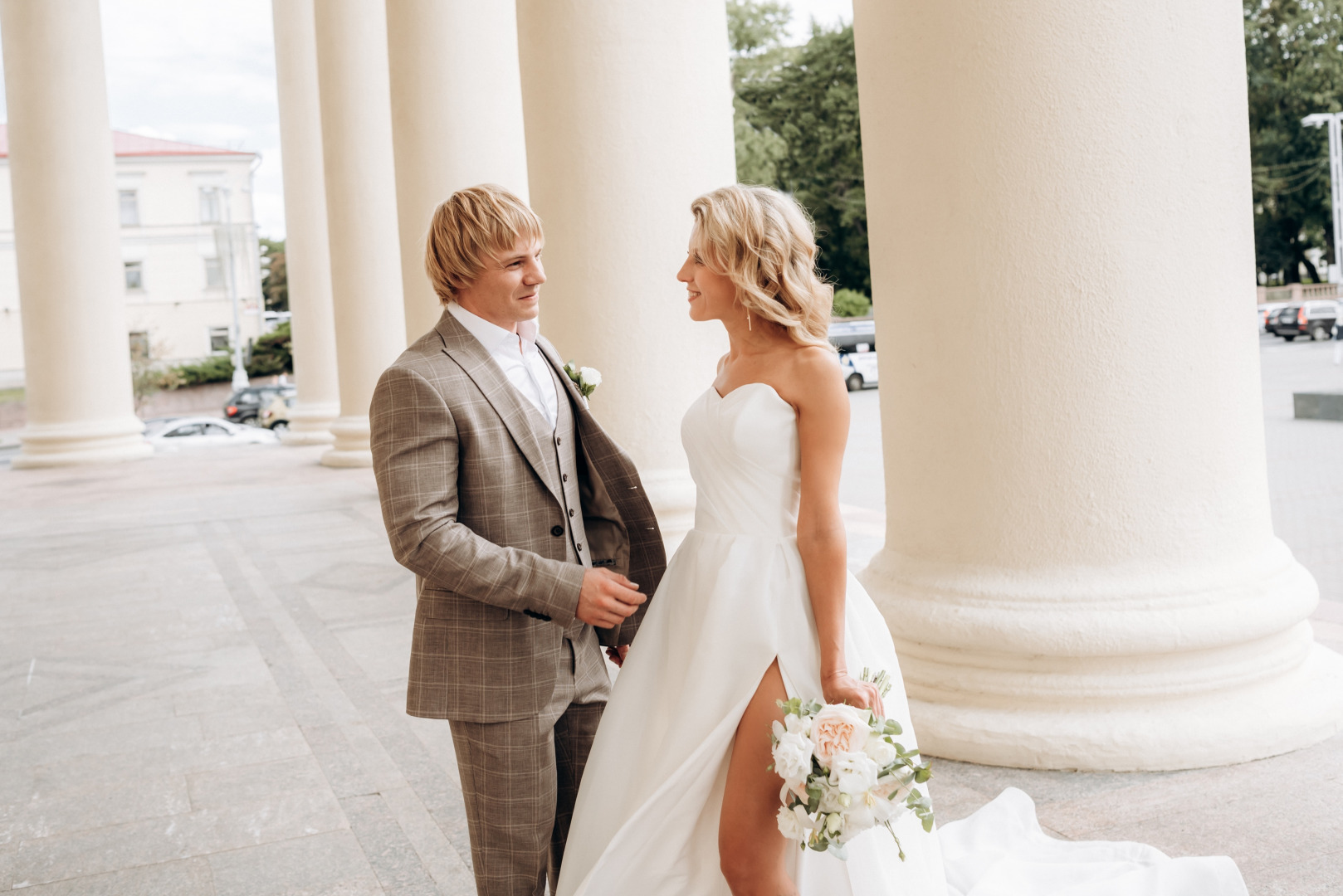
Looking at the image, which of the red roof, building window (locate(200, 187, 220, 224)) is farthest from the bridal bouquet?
the red roof

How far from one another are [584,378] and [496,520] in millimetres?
1028

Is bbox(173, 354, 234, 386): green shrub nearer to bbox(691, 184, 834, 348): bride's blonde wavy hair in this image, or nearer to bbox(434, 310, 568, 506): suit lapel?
bbox(434, 310, 568, 506): suit lapel

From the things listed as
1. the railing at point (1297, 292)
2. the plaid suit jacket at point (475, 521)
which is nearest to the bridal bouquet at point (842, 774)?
the plaid suit jacket at point (475, 521)

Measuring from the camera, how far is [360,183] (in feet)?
93.8

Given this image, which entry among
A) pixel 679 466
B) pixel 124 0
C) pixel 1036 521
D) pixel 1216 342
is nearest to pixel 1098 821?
pixel 1036 521

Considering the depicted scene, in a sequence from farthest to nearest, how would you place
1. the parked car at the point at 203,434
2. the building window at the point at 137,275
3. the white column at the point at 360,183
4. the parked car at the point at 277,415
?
the building window at the point at 137,275 < the parked car at the point at 277,415 < the parked car at the point at 203,434 < the white column at the point at 360,183

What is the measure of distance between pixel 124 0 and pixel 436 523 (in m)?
147

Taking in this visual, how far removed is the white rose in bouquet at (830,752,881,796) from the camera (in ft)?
13.8

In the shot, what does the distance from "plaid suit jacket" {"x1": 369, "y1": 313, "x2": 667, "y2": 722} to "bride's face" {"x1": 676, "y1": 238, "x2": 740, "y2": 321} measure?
0.76 m

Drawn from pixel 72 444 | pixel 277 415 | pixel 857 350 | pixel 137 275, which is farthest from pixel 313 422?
pixel 137 275

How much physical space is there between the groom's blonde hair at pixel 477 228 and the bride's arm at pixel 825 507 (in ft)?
4.29

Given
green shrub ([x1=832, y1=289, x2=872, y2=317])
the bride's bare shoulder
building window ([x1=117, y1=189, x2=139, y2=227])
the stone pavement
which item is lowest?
the stone pavement

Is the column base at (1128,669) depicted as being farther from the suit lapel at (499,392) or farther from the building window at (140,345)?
the building window at (140,345)

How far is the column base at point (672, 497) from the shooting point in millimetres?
13742
